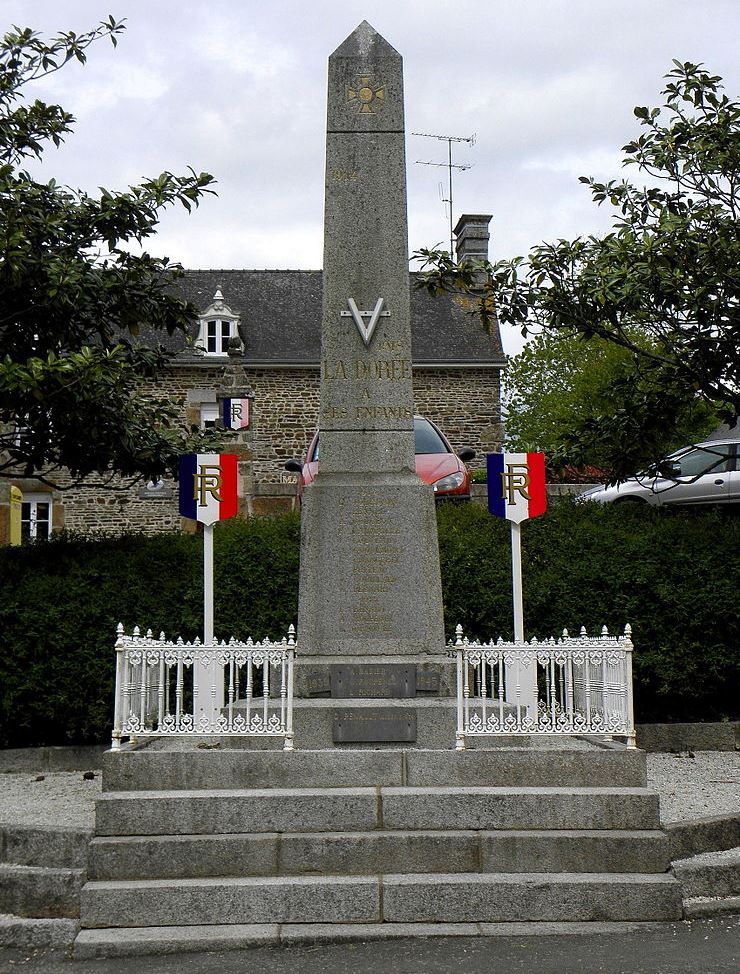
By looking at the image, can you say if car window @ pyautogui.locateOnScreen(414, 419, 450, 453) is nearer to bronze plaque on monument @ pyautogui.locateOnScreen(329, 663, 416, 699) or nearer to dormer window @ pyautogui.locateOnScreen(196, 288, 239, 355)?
bronze plaque on monument @ pyautogui.locateOnScreen(329, 663, 416, 699)

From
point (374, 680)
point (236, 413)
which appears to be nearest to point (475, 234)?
point (236, 413)

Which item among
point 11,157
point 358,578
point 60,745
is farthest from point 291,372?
point 358,578

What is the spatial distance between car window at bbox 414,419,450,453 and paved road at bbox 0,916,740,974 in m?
10.7

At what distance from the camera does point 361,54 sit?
9.22 metres

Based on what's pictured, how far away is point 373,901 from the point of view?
6.58 m

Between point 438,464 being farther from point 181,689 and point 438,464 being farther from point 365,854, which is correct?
point 365,854

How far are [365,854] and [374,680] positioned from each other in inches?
65.2

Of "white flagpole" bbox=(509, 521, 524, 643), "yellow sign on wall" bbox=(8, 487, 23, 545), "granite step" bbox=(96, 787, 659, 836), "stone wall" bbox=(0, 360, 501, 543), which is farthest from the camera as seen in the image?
"stone wall" bbox=(0, 360, 501, 543)

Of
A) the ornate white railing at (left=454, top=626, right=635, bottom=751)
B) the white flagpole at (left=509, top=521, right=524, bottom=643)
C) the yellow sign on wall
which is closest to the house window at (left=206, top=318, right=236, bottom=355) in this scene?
the yellow sign on wall

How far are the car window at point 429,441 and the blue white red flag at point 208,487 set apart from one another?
6365 mm

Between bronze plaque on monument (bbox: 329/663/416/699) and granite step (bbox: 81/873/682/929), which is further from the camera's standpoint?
bronze plaque on monument (bbox: 329/663/416/699)

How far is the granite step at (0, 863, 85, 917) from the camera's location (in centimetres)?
675

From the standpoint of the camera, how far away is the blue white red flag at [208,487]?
10.5 meters

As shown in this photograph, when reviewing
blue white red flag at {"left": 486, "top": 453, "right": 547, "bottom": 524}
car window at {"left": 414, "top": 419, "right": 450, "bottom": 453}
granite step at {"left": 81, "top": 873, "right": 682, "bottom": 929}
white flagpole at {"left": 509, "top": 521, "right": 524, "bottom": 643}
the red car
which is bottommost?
granite step at {"left": 81, "top": 873, "right": 682, "bottom": 929}
